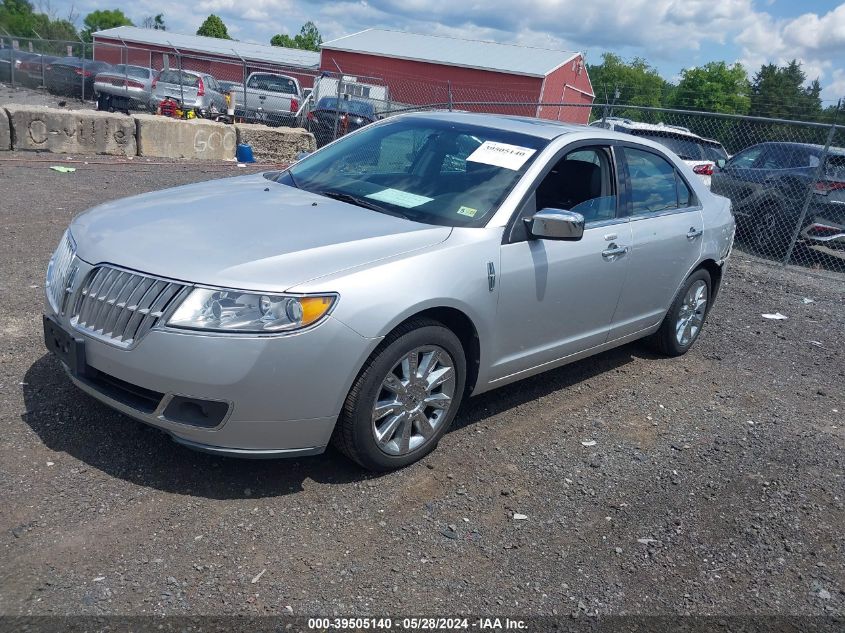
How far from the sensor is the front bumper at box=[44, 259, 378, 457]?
3.14m

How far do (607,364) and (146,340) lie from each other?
3778 mm

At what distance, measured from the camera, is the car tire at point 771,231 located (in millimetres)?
11132

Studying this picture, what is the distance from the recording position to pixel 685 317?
6.05 metres

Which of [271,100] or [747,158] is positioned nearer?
[747,158]

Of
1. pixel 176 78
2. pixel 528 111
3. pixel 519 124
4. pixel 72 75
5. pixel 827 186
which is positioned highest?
pixel 528 111

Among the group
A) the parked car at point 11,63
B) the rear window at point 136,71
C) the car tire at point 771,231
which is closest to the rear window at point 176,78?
the rear window at point 136,71

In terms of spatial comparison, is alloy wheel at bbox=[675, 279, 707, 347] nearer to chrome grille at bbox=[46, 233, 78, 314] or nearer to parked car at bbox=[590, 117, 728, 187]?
chrome grille at bbox=[46, 233, 78, 314]

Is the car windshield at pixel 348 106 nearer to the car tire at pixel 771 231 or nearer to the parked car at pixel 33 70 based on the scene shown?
the car tire at pixel 771 231

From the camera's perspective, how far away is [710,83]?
7819 centimetres

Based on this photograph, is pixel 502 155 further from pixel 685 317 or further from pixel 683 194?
pixel 685 317

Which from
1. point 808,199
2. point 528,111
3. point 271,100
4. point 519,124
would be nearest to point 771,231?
point 808,199

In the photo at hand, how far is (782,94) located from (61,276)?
2054 inches

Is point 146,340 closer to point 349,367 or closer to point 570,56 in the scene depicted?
point 349,367

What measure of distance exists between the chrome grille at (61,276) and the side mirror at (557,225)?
90.5 inches
